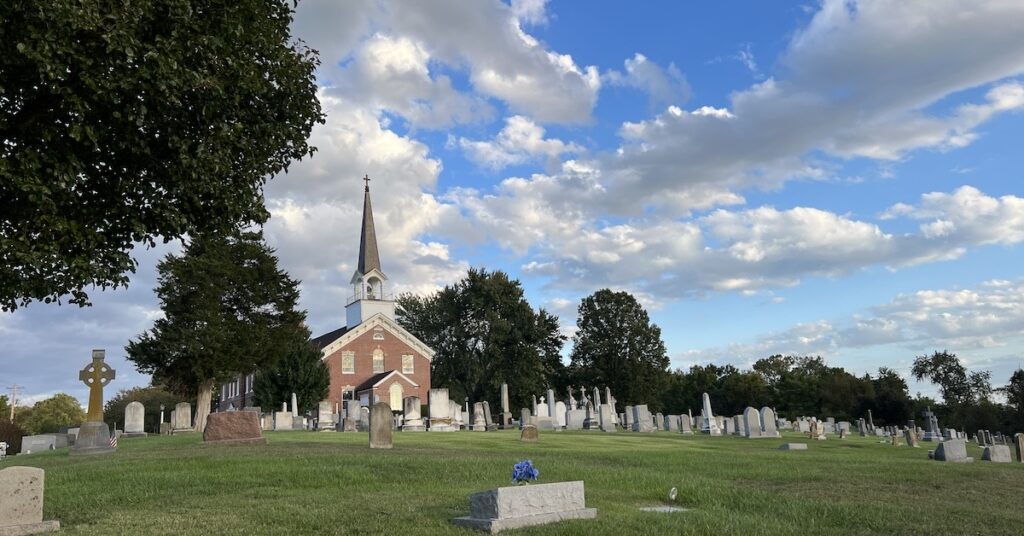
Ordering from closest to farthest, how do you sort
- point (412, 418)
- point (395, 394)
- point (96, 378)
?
point (96, 378) < point (412, 418) < point (395, 394)

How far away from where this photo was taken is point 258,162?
10055mm

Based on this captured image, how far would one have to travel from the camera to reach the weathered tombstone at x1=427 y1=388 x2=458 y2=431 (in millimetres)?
35344

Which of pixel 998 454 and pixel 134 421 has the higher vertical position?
pixel 134 421

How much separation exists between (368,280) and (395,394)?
49.4ft

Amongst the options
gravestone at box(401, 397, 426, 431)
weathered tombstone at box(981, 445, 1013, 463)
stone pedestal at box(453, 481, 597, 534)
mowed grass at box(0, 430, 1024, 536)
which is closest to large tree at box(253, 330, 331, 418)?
gravestone at box(401, 397, 426, 431)

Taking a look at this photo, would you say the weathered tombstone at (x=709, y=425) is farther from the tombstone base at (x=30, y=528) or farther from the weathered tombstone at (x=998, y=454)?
the tombstone base at (x=30, y=528)

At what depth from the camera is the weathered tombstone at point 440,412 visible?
35.3 meters

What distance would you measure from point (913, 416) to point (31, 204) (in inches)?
2892

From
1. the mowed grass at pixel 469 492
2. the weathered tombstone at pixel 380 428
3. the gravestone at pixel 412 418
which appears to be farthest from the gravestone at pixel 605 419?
the mowed grass at pixel 469 492

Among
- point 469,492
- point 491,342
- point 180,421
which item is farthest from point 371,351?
point 469,492

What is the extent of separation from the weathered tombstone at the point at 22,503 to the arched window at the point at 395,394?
5336cm

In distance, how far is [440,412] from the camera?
3575cm

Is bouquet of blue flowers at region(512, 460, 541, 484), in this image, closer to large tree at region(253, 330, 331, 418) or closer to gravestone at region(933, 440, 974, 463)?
gravestone at region(933, 440, 974, 463)

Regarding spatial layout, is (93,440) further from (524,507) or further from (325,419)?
(325,419)
